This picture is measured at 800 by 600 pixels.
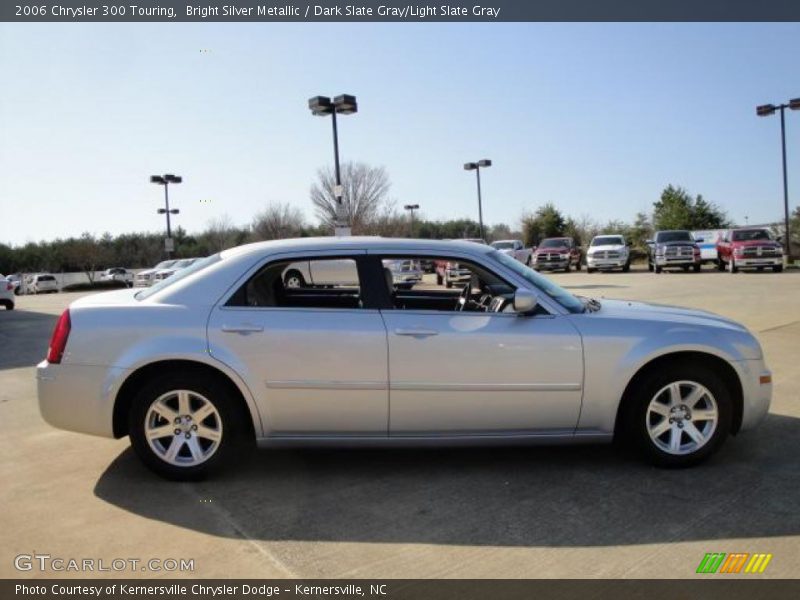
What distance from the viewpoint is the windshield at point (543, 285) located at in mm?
4312

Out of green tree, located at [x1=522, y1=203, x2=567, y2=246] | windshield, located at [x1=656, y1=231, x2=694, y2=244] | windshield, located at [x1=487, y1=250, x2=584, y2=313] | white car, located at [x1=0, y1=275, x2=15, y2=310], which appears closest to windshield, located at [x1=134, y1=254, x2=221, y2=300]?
windshield, located at [x1=487, y1=250, x2=584, y2=313]

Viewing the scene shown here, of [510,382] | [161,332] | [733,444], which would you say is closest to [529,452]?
[510,382]

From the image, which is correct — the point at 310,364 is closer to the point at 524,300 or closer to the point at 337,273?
the point at 337,273

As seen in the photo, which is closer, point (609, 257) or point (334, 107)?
point (334, 107)

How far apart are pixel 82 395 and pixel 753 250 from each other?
82.4ft

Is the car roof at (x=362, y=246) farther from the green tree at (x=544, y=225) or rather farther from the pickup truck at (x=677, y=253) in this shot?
the green tree at (x=544, y=225)

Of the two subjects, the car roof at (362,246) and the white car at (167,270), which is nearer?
the car roof at (362,246)

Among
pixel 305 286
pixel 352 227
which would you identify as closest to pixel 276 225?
pixel 352 227

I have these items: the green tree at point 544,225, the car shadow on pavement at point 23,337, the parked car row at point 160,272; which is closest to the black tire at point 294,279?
the car shadow on pavement at point 23,337

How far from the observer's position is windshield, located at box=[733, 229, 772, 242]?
24578 mm

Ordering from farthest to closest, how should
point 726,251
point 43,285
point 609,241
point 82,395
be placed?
1. point 43,285
2. point 609,241
3. point 726,251
4. point 82,395

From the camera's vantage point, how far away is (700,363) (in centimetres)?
428

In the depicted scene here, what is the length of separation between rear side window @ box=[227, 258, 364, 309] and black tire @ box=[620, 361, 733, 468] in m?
1.91

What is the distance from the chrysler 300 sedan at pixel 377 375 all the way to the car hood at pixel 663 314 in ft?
0.12
